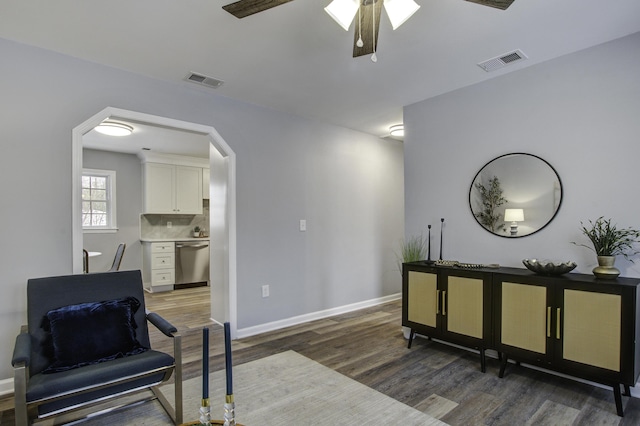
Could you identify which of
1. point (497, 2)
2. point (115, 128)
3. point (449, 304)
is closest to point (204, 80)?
point (115, 128)

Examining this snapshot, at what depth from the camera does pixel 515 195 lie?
302 cm

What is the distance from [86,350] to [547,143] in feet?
11.9

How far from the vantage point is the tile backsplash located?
6617 mm

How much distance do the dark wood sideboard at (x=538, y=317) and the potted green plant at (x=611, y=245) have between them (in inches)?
3.5

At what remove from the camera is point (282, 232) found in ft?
13.3

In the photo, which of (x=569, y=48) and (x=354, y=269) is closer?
(x=569, y=48)

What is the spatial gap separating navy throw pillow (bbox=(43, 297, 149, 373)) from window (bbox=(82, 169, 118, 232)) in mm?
4652

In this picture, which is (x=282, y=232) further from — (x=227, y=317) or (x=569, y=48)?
(x=569, y=48)

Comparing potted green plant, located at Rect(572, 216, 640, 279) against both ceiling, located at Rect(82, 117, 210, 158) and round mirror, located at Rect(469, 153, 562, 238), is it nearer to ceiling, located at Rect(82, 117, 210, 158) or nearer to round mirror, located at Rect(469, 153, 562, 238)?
round mirror, located at Rect(469, 153, 562, 238)

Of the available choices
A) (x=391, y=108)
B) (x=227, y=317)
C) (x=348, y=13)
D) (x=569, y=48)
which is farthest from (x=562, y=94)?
(x=227, y=317)

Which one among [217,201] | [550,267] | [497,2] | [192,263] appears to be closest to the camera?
[497,2]

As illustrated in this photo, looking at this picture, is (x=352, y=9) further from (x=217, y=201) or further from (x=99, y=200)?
(x=99, y=200)

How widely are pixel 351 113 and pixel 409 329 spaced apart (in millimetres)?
2517

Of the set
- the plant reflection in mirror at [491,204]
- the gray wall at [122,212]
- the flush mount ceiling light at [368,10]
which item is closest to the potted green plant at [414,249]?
the plant reflection in mirror at [491,204]
